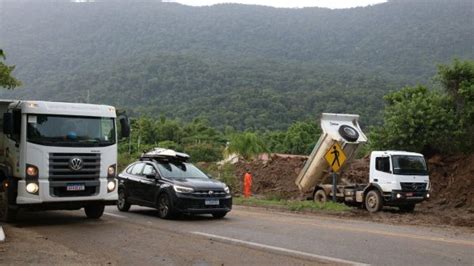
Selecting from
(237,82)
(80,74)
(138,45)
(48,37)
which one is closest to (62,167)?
(237,82)

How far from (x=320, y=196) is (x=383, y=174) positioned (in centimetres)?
331

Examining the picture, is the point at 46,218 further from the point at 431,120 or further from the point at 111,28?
the point at 111,28

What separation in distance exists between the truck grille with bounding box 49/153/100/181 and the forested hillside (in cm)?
4836

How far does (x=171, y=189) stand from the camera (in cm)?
1498

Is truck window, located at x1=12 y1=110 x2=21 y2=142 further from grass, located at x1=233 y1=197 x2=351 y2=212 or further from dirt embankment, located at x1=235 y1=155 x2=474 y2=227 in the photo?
dirt embankment, located at x1=235 y1=155 x2=474 y2=227

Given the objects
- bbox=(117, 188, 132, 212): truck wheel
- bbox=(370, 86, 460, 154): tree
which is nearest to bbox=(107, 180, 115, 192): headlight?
bbox=(117, 188, 132, 212): truck wheel

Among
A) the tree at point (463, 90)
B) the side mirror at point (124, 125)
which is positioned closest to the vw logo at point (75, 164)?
the side mirror at point (124, 125)

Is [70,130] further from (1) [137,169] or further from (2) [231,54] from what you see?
(2) [231,54]

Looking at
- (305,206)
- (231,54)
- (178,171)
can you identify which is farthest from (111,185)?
(231,54)

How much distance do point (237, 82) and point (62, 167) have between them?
3404 inches

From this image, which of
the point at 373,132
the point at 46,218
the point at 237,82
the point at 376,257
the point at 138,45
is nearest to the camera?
the point at 376,257

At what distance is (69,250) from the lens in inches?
404

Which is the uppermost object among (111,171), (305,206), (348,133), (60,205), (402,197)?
(348,133)

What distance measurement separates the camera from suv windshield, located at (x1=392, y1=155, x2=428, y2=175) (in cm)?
2094
